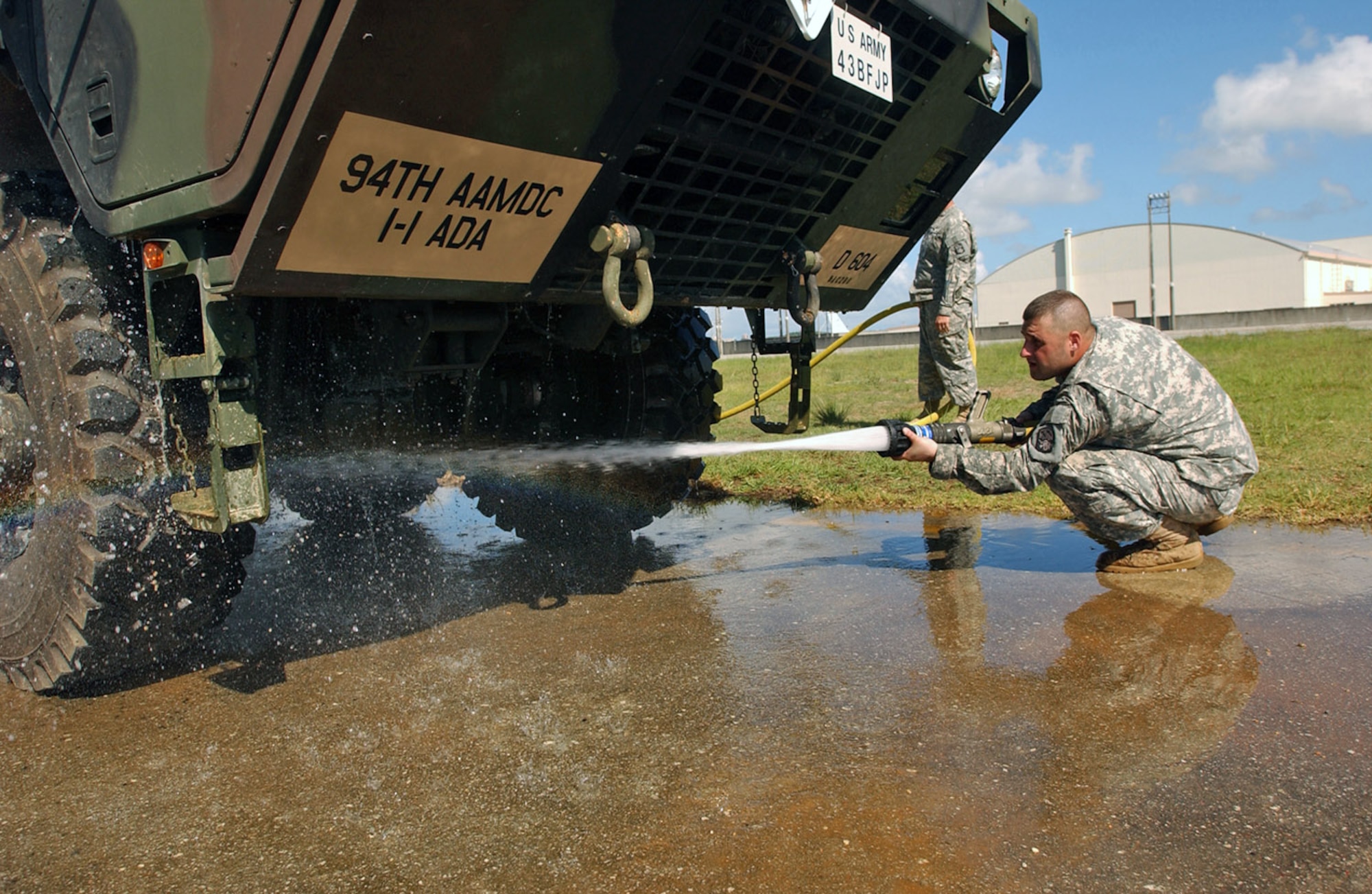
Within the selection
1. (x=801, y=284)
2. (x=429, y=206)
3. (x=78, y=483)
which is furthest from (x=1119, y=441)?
(x=78, y=483)

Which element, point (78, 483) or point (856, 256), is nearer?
point (78, 483)

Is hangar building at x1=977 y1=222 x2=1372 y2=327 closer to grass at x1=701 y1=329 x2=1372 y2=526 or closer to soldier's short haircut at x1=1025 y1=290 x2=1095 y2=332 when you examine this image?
grass at x1=701 y1=329 x2=1372 y2=526

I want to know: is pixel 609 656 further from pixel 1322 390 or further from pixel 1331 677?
pixel 1322 390

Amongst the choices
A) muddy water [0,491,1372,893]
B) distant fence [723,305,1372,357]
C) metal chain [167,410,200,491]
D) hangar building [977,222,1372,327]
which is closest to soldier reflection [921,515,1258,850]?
muddy water [0,491,1372,893]

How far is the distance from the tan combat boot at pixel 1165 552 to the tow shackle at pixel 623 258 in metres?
1.97

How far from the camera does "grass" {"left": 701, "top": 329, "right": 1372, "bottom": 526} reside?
477 centimetres

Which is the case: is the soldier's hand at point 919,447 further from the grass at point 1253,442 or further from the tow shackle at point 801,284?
the grass at point 1253,442

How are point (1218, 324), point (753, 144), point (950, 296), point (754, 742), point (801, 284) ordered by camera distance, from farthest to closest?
point (1218, 324), point (950, 296), point (801, 284), point (753, 144), point (754, 742)

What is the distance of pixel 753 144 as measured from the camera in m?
3.45

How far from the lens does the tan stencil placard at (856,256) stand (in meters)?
4.29

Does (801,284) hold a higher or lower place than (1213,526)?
higher

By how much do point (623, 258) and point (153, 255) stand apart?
52.0 inches

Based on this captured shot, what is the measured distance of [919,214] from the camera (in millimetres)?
4633

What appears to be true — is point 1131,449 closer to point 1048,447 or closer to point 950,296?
point 1048,447
